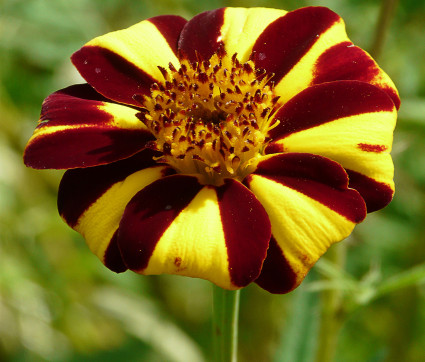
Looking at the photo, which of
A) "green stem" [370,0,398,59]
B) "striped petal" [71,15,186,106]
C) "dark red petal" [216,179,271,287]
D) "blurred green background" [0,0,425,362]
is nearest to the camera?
"dark red petal" [216,179,271,287]

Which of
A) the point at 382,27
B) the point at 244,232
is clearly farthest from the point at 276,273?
the point at 382,27

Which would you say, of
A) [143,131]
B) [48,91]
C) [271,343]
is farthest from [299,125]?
[271,343]

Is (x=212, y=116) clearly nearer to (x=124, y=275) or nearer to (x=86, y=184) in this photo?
(x=86, y=184)

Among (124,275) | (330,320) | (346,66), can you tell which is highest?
(346,66)

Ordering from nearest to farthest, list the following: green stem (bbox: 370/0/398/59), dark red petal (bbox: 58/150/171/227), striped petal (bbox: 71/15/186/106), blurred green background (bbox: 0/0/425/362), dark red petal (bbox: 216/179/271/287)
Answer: dark red petal (bbox: 216/179/271/287)
dark red petal (bbox: 58/150/171/227)
striped petal (bbox: 71/15/186/106)
green stem (bbox: 370/0/398/59)
blurred green background (bbox: 0/0/425/362)

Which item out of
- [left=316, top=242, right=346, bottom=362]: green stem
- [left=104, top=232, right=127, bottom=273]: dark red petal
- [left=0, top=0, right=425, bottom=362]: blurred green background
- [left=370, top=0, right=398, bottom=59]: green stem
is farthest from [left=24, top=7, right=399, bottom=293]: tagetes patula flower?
[left=0, top=0, right=425, bottom=362]: blurred green background

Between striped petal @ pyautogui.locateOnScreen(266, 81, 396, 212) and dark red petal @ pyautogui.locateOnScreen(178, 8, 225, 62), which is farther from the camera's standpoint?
dark red petal @ pyautogui.locateOnScreen(178, 8, 225, 62)

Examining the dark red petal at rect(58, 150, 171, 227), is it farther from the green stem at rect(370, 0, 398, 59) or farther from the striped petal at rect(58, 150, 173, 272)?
the green stem at rect(370, 0, 398, 59)

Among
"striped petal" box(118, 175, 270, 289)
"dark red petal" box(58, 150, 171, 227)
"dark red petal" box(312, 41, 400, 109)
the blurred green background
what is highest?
"dark red petal" box(312, 41, 400, 109)
